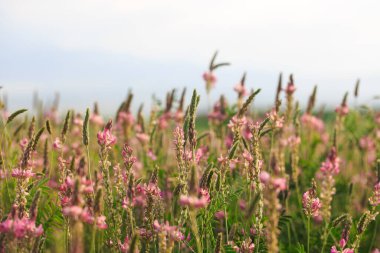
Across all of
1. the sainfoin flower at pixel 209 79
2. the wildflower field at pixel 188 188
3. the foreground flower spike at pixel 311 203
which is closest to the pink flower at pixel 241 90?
the wildflower field at pixel 188 188

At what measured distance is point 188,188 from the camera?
243cm

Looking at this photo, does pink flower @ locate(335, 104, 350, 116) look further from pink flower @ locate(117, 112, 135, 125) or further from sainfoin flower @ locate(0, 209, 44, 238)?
sainfoin flower @ locate(0, 209, 44, 238)

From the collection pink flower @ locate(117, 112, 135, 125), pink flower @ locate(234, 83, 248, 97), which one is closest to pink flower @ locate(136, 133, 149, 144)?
pink flower @ locate(117, 112, 135, 125)

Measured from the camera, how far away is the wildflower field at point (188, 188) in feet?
6.73

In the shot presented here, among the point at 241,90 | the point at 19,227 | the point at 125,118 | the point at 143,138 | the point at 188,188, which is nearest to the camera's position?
the point at 19,227

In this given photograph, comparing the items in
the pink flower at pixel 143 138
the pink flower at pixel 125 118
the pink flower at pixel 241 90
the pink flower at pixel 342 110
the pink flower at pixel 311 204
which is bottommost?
the pink flower at pixel 143 138

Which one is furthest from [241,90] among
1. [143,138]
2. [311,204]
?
[311,204]

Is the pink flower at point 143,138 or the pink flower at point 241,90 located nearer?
the pink flower at point 241,90

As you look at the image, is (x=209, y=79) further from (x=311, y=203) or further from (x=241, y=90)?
(x=311, y=203)

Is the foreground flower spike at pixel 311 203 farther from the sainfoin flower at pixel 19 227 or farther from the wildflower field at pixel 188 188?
the sainfoin flower at pixel 19 227

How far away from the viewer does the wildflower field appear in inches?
80.7

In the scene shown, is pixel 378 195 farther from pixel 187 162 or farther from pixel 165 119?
pixel 165 119

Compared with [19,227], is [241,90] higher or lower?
higher

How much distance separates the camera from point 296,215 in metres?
4.38
